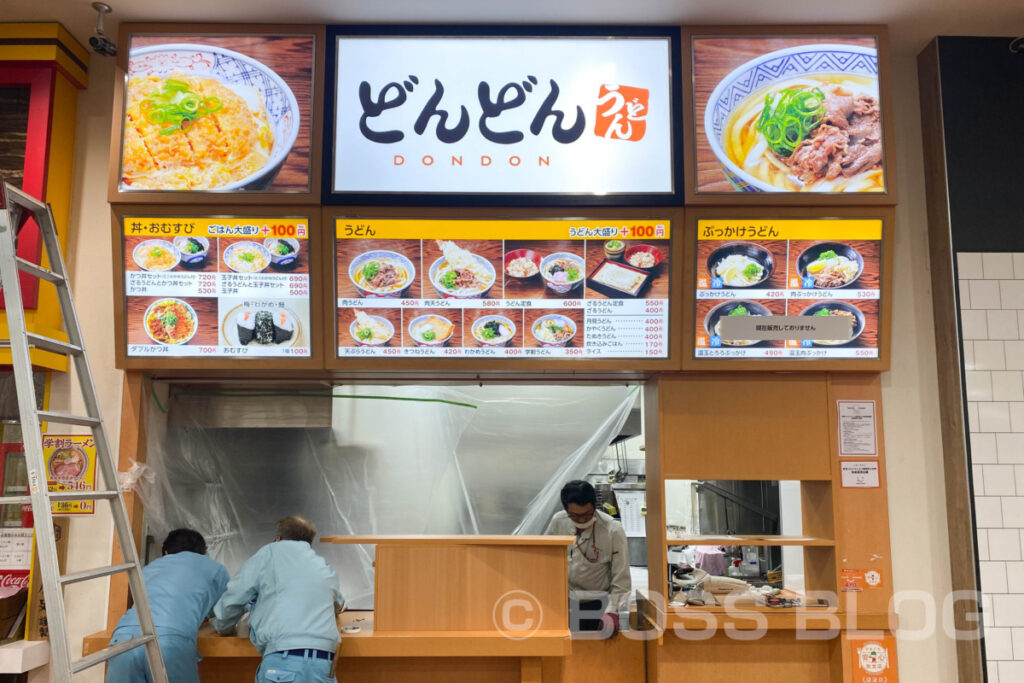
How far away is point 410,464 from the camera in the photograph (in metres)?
4.55

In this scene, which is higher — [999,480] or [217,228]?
[217,228]

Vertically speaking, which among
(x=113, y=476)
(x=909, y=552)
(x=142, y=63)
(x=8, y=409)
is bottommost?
(x=909, y=552)

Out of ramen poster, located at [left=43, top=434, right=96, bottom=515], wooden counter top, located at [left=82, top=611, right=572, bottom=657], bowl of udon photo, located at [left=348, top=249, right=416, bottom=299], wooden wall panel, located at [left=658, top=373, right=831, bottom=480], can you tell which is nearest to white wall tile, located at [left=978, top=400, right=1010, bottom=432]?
wooden wall panel, located at [left=658, top=373, right=831, bottom=480]

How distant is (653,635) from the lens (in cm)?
357

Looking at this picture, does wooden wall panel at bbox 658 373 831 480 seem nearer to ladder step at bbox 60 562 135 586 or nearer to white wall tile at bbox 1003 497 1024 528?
white wall tile at bbox 1003 497 1024 528

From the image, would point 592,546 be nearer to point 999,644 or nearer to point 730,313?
point 730,313

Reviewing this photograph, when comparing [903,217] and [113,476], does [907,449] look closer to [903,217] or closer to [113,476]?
[903,217]

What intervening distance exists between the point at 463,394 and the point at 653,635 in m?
1.72

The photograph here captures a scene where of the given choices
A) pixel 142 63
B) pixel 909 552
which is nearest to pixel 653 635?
pixel 909 552

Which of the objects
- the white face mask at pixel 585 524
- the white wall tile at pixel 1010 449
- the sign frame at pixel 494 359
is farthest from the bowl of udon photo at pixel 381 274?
the white wall tile at pixel 1010 449

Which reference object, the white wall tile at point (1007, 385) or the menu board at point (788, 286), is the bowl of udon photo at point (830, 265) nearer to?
the menu board at point (788, 286)

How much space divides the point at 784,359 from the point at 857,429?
1.69 ft

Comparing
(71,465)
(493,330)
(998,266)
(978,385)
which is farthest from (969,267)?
(71,465)

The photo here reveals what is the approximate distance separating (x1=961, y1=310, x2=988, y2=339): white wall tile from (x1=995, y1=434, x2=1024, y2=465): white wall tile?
46 centimetres
